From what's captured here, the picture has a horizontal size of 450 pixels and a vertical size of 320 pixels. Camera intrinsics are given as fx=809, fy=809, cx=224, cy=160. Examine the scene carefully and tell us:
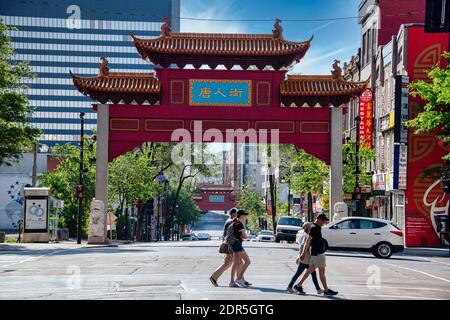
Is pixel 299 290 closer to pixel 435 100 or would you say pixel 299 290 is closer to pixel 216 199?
pixel 435 100

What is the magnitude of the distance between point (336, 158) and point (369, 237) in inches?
513

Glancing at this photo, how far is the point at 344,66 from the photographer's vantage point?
71.4 metres

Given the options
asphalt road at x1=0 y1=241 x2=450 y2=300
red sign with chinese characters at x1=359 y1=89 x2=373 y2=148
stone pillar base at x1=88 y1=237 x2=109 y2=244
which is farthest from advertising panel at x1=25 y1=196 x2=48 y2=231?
red sign with chinese characters at x1=359 y1=89 x2=373 y2=148

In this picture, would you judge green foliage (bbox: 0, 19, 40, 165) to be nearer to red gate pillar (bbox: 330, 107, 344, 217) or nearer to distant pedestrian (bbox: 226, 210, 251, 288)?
red gate pillar (bbox: 330, 107, 344, 217)

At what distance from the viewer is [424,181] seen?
47625 millimetres

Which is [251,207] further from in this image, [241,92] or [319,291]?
[319,291]

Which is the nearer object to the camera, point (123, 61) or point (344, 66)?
point (344, 66)

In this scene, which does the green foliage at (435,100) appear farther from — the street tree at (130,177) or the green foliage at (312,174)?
the street tree at (130,177)

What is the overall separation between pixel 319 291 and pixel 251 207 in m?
124

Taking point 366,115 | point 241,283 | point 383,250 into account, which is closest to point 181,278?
point 241,283

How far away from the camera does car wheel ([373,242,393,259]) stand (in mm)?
32594

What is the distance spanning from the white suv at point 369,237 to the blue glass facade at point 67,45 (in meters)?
141
